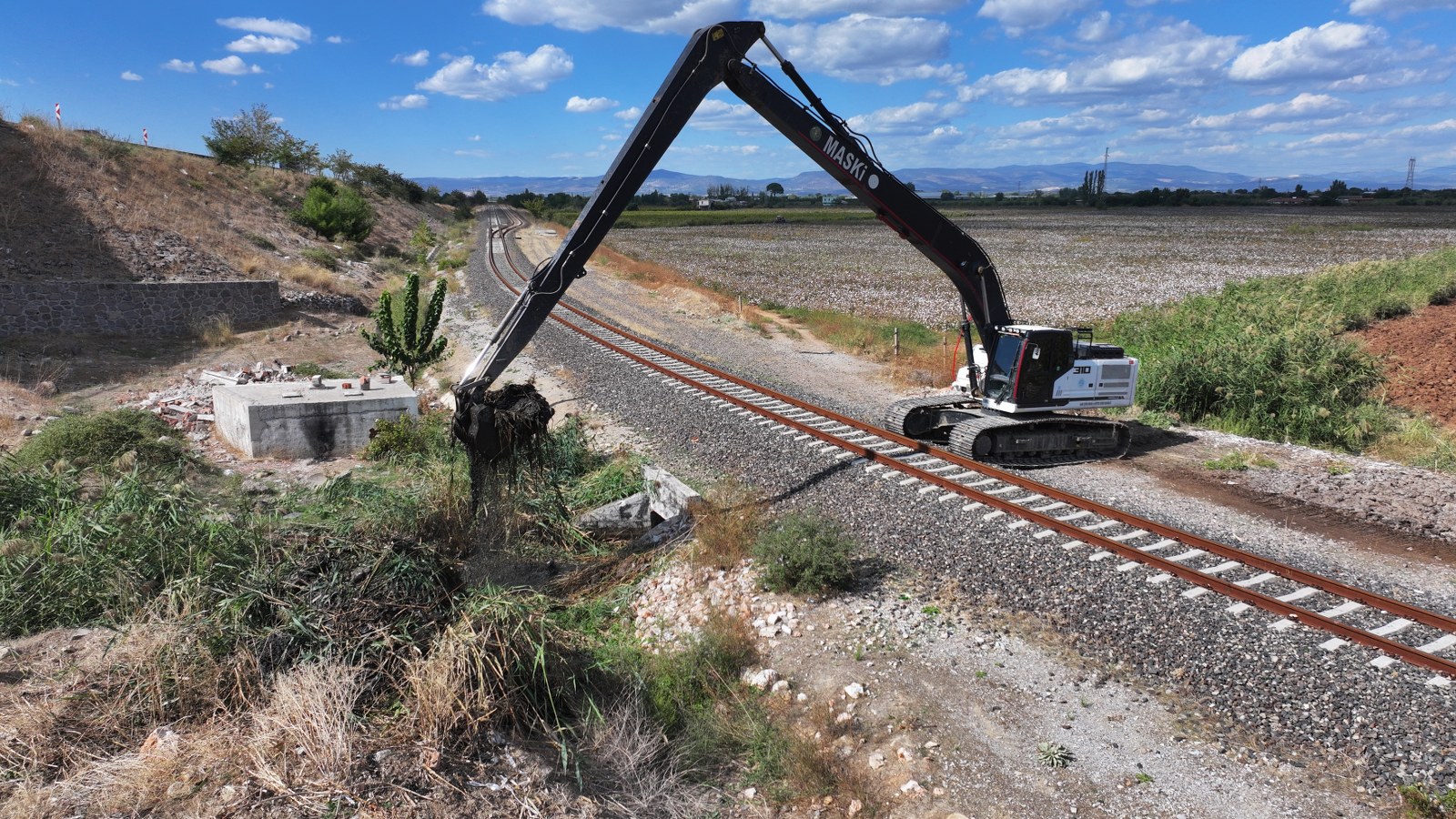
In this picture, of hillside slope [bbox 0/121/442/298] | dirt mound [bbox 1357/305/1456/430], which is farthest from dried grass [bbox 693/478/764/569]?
hillside slope [bbox 0/121/442/298]

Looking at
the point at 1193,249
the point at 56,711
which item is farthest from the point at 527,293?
the point at 1193,249

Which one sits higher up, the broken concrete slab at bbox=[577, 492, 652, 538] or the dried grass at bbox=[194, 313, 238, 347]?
the dried grass at bbox=[194, 313, 238, 347]

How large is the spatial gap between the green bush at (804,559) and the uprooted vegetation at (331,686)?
844 mm

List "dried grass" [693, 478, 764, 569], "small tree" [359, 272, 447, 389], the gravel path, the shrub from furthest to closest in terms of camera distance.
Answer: the shrub → "small tree" [359, 272, 447, 389] → "dried grass" [693, 478, 764, 569] → the gravel path

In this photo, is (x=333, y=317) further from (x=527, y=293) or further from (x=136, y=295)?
→ (x=527, y=293)

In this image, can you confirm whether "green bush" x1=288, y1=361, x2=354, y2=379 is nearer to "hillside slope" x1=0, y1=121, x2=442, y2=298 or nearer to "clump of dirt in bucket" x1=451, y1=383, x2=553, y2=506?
"hillside slope" x1=0, y1=121, x2=442, y2=298

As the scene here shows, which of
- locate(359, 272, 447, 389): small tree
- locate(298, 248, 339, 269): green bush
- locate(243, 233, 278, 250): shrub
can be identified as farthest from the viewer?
locate(298, 248, 339, 269): green bush

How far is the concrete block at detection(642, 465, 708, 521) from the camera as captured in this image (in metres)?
10.5

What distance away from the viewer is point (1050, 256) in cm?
5425

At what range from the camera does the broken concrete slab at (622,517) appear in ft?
36.8

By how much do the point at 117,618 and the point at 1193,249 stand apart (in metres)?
62.2

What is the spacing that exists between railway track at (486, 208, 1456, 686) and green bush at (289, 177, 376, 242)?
34.1 m

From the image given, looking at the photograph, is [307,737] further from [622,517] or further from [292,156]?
[292,156]

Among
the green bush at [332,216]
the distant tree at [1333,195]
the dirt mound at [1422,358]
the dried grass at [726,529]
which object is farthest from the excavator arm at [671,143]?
the distant tree at [1333,195]
